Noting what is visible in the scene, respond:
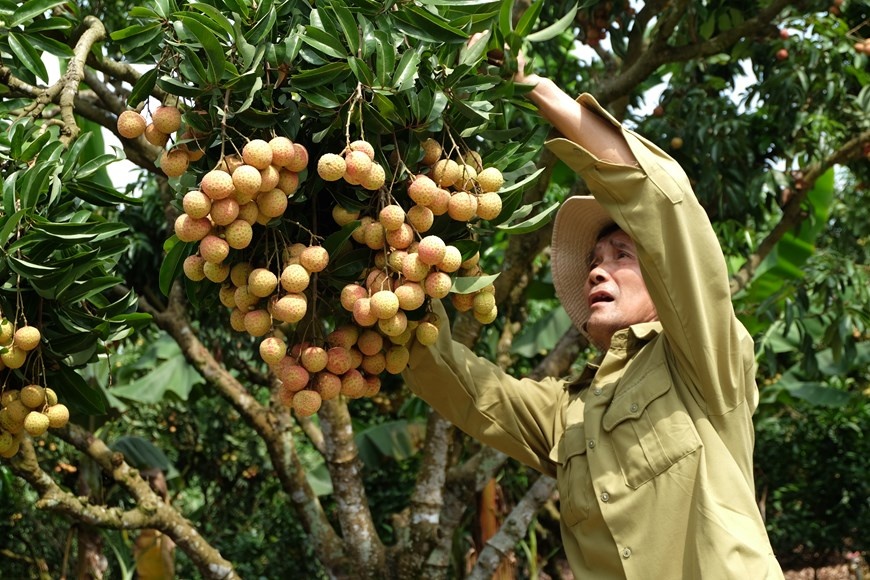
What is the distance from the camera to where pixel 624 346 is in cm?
207

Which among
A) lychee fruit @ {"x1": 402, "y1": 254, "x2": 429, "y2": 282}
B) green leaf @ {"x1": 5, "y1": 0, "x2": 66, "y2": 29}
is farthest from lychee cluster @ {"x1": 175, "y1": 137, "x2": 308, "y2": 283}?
green leaf @ {"x1": 5, "y1": 0, "x2": 66, "y2": 29}

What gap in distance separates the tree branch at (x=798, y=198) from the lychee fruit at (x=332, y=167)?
3.22 meters

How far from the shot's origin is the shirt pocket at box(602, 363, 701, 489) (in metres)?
1.80

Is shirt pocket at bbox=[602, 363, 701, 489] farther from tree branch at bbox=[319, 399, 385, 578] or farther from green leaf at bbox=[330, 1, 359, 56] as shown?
tree branch at bbox=[319, 399, 385, 578]

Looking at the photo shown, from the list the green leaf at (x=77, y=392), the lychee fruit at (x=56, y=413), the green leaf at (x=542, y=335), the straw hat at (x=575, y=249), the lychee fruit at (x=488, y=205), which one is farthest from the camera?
the green leaf at (x=542, y=335)

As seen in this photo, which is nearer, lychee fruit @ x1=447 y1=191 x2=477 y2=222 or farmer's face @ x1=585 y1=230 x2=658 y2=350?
lychee fruit @ x1=447 y1=191 x2=477 y2=222

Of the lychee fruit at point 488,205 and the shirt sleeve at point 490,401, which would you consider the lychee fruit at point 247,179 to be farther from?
the shirt sleeve at point 490,401

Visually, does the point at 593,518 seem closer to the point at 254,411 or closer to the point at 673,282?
the point at 673,282

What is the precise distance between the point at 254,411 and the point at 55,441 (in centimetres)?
383

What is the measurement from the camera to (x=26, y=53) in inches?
79.3

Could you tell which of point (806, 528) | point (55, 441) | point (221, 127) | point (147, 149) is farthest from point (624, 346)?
point (806, 528)

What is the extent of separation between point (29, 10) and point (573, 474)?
1473 mm

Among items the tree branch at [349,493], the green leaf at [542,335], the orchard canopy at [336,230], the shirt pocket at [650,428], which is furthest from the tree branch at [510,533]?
the green leaf at [542,335]

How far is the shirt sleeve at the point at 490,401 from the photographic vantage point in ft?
6.86
